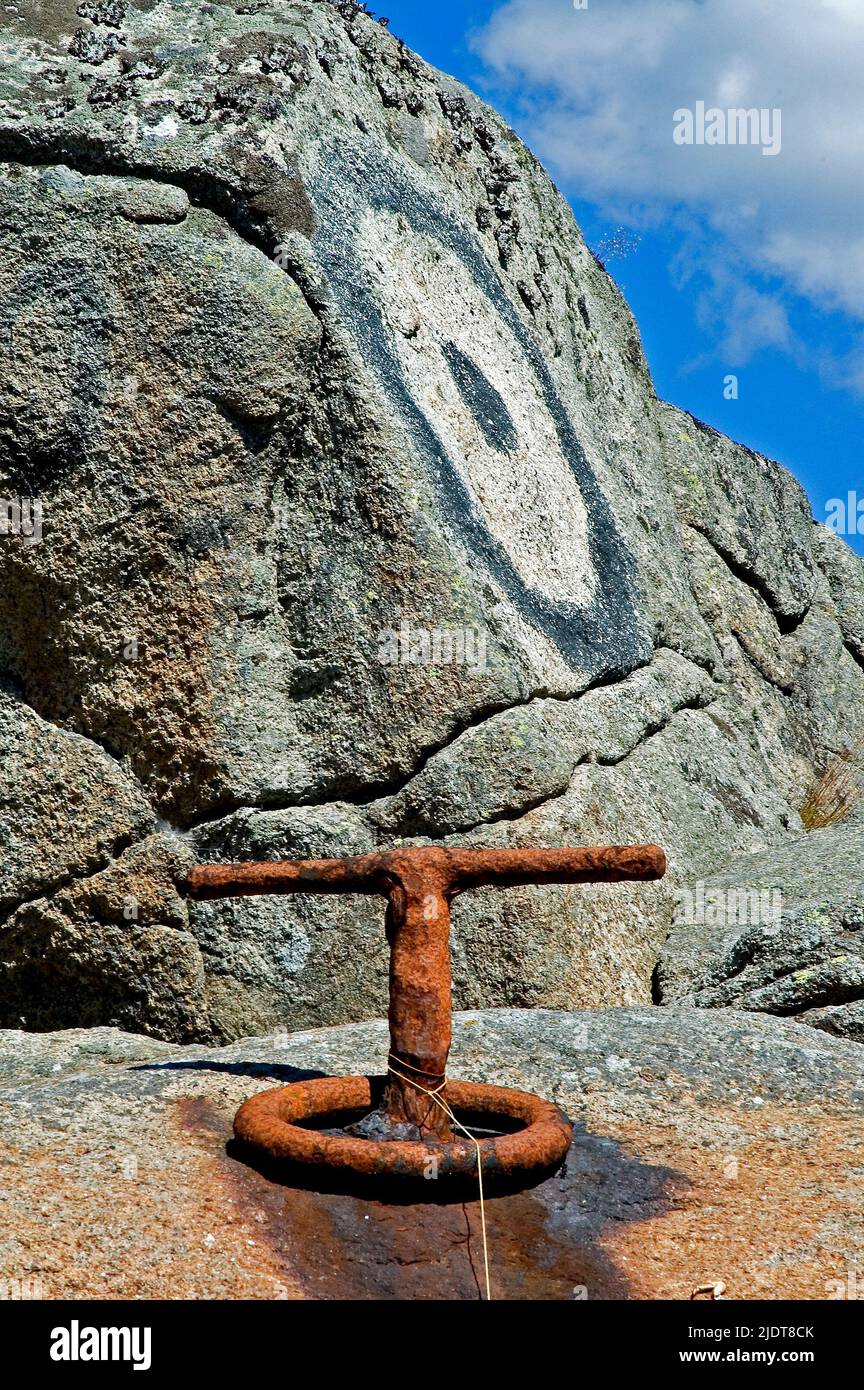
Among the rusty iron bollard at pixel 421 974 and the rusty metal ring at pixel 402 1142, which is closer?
the rusty metal ring at pixel 402 1142

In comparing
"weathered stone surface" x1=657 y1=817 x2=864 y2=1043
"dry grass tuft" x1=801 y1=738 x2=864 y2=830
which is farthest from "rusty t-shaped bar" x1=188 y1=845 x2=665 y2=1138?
"dry grass tuft" x1=801 y1=738 x2=864 y2=830

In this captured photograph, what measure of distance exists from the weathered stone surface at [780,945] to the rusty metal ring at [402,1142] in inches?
70.1

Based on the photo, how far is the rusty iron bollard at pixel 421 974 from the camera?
11.1ft

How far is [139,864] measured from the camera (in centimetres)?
517

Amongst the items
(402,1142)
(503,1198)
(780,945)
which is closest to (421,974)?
(402,1142)

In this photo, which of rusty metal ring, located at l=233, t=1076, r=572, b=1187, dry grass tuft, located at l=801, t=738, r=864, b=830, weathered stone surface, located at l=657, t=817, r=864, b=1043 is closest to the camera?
rusty metal ring, located at l=233, t=1076, r=572, b=1187

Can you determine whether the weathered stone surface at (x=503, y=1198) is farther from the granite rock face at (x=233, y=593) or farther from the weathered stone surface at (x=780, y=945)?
the granite rock face at (x=233, y=593)

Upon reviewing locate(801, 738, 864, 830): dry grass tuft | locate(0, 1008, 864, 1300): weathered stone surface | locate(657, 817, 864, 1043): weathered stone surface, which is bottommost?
locate(0, 1008, 864, 1300): weathered stone surface

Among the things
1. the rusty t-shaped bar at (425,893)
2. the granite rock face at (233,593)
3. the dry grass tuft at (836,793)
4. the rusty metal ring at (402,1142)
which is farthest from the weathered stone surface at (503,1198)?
the dry grass tuft at (836,793)

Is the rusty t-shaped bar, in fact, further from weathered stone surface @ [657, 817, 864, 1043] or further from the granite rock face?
weathered stone surface @ [657, 817, 864, 1043]

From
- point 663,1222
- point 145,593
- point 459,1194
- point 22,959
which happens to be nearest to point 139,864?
point 22,959

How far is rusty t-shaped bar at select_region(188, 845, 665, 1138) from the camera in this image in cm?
341

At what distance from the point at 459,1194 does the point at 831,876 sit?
119 inches

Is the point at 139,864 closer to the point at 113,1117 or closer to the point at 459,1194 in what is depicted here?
the point at 113,1117
